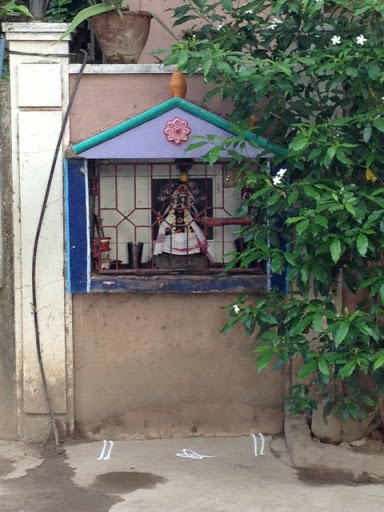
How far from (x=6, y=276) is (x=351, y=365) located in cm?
259

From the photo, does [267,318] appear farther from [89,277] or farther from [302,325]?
[89,277]

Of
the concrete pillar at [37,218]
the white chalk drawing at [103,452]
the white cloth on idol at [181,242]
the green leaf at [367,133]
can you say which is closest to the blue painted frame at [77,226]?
the concrete pillar at [37,218]

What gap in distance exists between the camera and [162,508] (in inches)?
214

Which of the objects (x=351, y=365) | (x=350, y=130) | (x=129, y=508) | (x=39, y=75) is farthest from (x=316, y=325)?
(x=39, y=75)

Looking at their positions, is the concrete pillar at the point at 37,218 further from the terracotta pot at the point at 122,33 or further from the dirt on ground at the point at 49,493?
the dirt on ground at the point at 49,493

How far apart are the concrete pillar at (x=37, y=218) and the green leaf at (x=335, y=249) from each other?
2177 mm

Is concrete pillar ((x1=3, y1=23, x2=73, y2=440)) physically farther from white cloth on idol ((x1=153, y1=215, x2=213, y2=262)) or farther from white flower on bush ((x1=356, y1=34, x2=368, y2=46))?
white flower on bush ((x1=356, y1=34, x2=368, y2=46))

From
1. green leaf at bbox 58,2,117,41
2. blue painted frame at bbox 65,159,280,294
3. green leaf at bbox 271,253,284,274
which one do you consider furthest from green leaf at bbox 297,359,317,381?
green leaf at bbox 58,2,117,41

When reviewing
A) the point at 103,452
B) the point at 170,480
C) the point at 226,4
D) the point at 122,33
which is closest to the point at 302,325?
the point at 170,480

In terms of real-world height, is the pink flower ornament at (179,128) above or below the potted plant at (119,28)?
below

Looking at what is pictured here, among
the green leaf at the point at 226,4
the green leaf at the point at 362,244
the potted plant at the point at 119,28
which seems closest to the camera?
the green leaf at the point at 362,244

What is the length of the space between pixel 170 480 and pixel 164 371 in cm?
92

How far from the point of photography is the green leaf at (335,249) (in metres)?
5.03

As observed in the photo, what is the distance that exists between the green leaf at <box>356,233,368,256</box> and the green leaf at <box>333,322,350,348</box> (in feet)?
1.42
